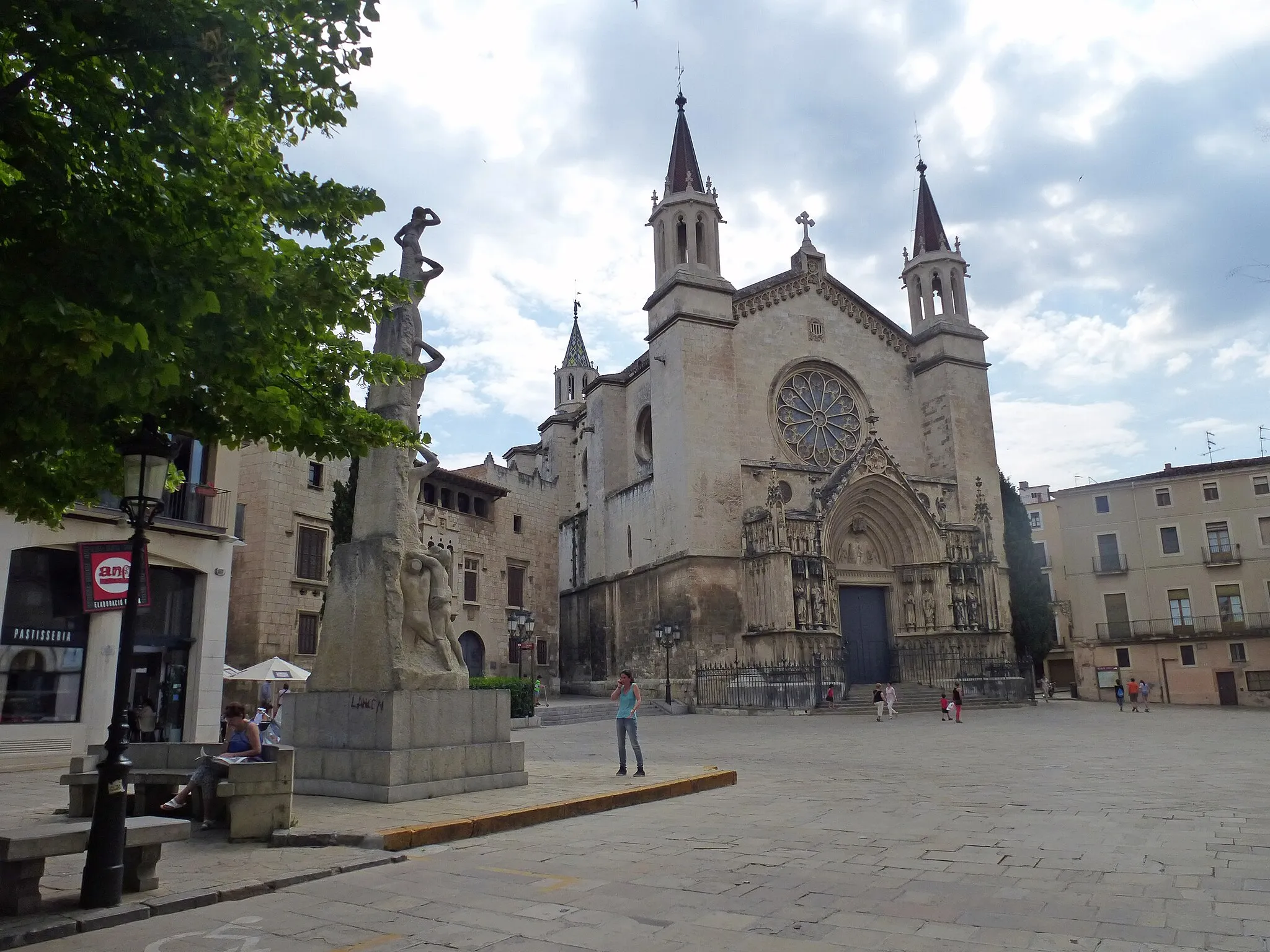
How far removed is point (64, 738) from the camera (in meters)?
16.4

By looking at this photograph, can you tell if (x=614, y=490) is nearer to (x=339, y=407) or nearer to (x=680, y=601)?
(x=680, y=601)

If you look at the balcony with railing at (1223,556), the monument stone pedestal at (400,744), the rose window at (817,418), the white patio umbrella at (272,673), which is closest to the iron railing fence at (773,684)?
the rose window at (817,418)

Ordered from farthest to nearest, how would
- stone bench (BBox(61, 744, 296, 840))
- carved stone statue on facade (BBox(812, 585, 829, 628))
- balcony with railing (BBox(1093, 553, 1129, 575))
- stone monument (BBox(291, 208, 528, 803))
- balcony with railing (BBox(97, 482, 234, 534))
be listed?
balcony with railing (BBox(1093, 553, 1129, 575)), carved stone statue on facade (BBox(812, 585, 829, 628)), balcony with railing (BBox(97, 482, 234, 534)), stone monument (BBox(291, 208, 528, 803)), stone bench (BBox(61, 744, 296, 840))

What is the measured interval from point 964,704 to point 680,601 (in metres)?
9.94

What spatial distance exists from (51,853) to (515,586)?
3026 cm

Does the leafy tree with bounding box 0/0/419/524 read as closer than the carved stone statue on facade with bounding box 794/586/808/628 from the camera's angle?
Yes

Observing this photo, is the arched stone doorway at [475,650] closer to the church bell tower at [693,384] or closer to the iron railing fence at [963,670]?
the church bell tower at [693,384]

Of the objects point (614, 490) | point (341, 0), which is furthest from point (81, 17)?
point (614, 490)

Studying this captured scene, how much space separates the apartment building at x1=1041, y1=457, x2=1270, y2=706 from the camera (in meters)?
39.7

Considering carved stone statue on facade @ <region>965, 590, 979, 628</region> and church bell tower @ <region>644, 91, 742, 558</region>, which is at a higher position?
church bell tower @ <region>644, 91, 742, 558</region>

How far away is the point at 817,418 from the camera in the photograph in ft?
115

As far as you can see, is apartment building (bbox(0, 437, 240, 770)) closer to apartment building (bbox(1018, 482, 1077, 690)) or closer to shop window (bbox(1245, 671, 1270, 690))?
shop window (bbox(1245, 671, 1270, 690))

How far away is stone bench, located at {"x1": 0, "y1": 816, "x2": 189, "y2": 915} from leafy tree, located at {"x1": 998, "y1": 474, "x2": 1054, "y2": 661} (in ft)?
111

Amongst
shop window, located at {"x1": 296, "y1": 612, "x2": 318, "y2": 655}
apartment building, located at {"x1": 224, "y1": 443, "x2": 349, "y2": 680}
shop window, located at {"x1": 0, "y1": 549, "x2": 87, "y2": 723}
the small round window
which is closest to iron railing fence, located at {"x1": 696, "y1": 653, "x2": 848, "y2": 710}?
the small round window
